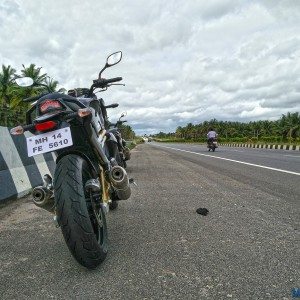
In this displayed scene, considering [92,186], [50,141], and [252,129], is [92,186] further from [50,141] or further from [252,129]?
[252,129]

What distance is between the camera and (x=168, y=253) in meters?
3.01

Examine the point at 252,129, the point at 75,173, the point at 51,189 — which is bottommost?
the point at 252,129

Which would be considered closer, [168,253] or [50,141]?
[50,141]

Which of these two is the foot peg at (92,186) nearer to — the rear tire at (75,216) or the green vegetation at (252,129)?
the rear tire at (75,216)

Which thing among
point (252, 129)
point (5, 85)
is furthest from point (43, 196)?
point (252, 129)

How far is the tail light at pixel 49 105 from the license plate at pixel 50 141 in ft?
0.68

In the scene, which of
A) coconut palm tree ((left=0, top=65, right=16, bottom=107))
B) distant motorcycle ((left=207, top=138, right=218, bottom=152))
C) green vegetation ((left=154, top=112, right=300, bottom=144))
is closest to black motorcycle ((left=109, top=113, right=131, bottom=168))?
distant motorcycle ((left=207, top=138, right=218, bottom=152))

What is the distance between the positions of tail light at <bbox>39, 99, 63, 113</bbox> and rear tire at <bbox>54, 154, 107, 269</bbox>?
1.53 feet

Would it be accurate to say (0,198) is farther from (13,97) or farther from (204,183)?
Answer: (13,97)

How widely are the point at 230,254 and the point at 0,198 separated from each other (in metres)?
3.46

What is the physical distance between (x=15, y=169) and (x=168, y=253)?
3545mm

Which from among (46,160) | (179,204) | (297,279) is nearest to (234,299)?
(297,279)

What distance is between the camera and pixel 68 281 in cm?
251

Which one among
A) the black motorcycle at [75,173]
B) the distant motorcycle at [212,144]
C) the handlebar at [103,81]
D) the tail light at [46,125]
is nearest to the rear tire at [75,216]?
the black motorcycle at [75,173]
